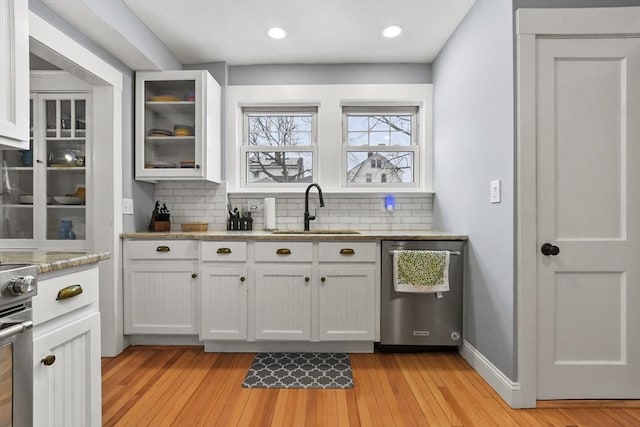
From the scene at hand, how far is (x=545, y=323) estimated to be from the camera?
1.96 m

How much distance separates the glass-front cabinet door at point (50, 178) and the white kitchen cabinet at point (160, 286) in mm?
417

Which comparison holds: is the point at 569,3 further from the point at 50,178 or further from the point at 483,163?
the point at 50,178

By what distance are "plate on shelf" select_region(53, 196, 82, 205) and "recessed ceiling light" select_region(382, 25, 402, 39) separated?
2696mm

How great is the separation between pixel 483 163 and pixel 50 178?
3.15 metres

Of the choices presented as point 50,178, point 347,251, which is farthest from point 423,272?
point 50,178

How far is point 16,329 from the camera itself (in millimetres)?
Answer: 1068

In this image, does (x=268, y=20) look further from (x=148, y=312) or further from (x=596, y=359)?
(x=596, y=359)

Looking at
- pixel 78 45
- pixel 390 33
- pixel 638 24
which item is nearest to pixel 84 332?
pixel 78 45

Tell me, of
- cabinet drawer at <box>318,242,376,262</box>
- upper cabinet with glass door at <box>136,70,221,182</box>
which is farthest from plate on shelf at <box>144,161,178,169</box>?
cabinet drawer at <box>318,242,376,262</box>

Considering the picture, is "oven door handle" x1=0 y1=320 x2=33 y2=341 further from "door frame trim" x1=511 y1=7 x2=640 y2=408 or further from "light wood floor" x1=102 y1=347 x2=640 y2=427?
"door frame trim" x1=511 y1=7 x2=640 y2=408

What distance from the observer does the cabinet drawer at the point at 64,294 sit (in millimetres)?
1198

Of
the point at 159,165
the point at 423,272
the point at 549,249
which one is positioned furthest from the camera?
the point at 159,165

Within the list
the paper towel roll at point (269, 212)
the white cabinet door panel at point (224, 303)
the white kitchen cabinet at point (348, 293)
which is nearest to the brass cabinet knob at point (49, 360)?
the white cabinet door panel at point (224, 303)

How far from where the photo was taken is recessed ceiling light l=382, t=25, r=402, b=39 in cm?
271
